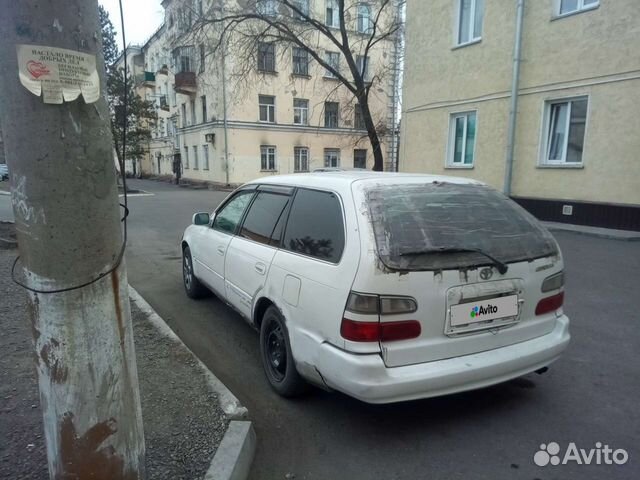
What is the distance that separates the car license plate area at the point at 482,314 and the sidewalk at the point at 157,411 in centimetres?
149

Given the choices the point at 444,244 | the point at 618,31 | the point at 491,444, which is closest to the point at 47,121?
the point at 444,244

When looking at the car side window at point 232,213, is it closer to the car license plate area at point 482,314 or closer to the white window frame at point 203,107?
the car license plate area at point 482,314

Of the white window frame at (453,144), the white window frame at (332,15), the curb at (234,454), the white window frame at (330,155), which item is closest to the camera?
the curb at (234,454)

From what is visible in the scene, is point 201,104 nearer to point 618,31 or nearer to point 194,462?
point 618,31

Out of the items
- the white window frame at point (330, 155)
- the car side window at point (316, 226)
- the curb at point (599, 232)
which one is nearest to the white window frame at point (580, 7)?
the curb at point (599, 232)

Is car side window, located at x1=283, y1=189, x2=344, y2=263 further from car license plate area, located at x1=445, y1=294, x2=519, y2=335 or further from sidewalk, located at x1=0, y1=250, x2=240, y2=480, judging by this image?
sidewalk, located at x1=0, y1=250, x2=240, y2=480

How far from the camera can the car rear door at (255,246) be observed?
3368mm

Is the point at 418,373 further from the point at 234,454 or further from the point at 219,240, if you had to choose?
the point at 219,240

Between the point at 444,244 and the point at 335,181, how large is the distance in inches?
35.7

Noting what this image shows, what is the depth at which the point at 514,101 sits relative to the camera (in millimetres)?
11172

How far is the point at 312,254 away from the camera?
2.86 m

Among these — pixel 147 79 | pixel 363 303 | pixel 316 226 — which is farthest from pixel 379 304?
pixel 147 79

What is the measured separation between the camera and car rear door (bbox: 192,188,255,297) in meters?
4.14

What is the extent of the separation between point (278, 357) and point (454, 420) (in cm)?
128
